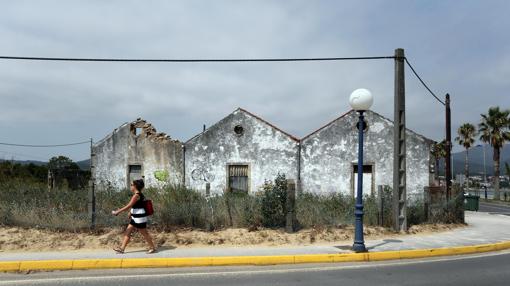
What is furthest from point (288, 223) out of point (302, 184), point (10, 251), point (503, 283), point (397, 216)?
point (302, 184)

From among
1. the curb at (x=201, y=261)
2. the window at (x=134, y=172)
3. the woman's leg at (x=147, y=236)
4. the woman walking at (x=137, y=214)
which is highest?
the window at (x=134, y=172)

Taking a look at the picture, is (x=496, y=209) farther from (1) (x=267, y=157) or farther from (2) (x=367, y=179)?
(1) (x=267, y=157)

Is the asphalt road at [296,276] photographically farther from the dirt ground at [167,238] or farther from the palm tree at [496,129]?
the palm tree at [496,129]

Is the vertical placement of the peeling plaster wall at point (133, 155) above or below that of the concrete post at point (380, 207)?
above

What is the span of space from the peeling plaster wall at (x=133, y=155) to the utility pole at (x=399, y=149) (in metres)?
12.7

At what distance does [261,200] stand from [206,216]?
1581mm

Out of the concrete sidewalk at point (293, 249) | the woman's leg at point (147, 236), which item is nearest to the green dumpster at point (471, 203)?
the concrete sidewalk at point (293, 249)

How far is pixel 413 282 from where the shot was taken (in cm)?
848

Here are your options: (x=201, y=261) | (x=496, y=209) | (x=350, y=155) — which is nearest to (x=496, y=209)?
(x=496, y=209)

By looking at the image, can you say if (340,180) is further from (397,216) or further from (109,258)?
(109,258)

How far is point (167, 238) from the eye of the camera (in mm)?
11773

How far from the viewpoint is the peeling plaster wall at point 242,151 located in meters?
23.7

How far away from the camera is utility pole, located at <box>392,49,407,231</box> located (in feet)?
47.4

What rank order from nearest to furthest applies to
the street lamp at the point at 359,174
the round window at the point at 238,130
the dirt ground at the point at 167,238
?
the street lamp at the point at 359,174 < the dirt ground at the point at 167,238 < the round window at the point at 238,130
